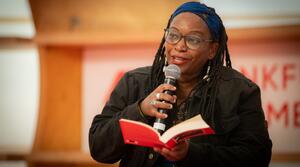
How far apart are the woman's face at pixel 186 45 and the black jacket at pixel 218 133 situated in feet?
0.33

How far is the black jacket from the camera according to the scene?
143 centimetres

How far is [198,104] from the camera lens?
1553 mm

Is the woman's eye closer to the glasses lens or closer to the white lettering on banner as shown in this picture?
the glasses lens

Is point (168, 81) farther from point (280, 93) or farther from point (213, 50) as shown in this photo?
point (280, 93)

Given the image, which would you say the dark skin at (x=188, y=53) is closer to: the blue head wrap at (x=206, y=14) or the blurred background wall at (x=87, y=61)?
the blue head wrap at (x=206, y=14)

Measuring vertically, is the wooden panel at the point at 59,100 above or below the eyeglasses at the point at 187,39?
below

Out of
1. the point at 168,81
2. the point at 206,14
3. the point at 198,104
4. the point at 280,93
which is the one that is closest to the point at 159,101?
the point at 168,81

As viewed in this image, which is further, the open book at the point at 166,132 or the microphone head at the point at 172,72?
the microphone head at the point at 172,72

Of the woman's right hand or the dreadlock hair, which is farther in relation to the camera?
the dreadlock hair

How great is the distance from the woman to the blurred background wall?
2.27 feet

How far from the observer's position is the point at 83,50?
263cm

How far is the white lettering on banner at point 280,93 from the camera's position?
2342 mm

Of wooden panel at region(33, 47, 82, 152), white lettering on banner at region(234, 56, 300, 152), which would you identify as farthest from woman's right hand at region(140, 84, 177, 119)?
wooden panel at region(33, 47, 82, 152)

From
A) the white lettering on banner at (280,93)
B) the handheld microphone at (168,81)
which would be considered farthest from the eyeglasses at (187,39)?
the white lettering on banner at (280,93)
